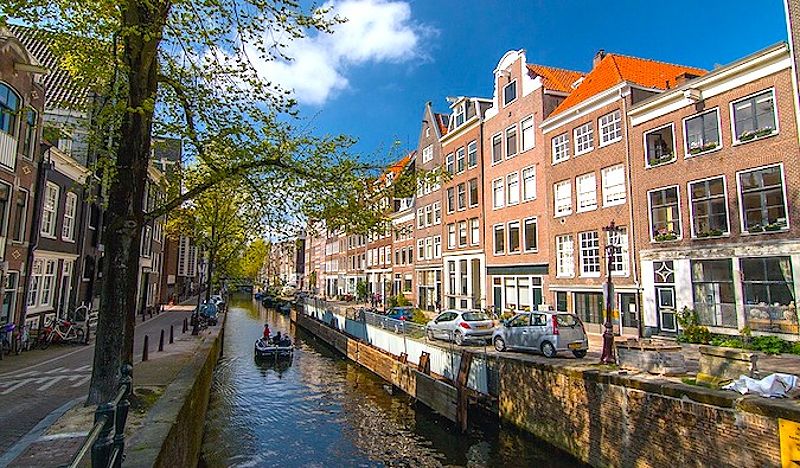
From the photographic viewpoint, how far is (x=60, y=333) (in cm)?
1880

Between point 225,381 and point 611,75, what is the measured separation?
25458 mm

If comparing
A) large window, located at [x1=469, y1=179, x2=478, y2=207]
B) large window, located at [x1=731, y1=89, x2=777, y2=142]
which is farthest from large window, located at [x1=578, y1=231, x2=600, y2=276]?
large window, located at [x1=469, y1=179, x2=478, y2=207]

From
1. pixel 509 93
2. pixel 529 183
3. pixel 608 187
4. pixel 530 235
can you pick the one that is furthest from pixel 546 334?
pixel 509 93

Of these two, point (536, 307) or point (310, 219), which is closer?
point (310, 219)

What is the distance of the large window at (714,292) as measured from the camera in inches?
734

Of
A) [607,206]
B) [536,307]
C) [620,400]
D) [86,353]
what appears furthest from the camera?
[536,307]

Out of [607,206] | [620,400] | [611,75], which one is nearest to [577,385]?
[620,400]

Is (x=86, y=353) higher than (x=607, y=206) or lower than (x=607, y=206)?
lower

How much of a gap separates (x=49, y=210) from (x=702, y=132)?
29123 millimetres

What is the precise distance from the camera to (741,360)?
34.0 feet

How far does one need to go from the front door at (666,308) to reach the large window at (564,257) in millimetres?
5235

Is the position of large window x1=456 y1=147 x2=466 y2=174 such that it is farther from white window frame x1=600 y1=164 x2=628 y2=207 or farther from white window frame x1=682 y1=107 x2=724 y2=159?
white window frame x1=682 y1=107 x2=724 y2=159

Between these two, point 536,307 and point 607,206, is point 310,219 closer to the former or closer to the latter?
point 607,206

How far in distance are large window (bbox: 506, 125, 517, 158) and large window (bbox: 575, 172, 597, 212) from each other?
6404mm
